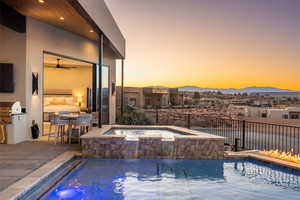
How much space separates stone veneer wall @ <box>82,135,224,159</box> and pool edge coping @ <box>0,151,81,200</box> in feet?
2.84

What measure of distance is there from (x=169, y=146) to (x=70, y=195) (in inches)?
97.5

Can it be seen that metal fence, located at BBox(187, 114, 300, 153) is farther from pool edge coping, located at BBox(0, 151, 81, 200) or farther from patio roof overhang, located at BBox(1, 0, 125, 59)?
patio roof overhang, located at BBox(1, 0, 125, 59)

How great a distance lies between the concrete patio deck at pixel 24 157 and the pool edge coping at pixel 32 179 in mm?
101

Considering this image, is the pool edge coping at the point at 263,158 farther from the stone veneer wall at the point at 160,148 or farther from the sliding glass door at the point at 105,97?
the sliding glass door at the point at 105,97

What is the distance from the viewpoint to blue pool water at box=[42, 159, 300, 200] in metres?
3.43

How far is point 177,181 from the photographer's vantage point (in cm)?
399

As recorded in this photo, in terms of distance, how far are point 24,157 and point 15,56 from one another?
9.65 ft

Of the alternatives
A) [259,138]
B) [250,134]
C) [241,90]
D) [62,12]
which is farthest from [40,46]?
[241,90]

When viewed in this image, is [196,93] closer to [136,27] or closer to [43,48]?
[136,27]

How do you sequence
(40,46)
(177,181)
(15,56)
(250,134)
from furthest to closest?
1. (250,134)
2. (40,46)
3. (15,56)
4. (177,181)

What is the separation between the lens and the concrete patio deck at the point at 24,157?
3.54 meters

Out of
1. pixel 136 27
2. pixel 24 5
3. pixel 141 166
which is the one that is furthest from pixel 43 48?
pixel 136 27

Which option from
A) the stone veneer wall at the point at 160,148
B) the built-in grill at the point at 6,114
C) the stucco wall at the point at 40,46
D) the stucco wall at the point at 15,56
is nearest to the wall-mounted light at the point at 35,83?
the stucco wall at the point at 40,46

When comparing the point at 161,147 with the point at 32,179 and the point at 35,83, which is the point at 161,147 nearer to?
the point at 32,179
